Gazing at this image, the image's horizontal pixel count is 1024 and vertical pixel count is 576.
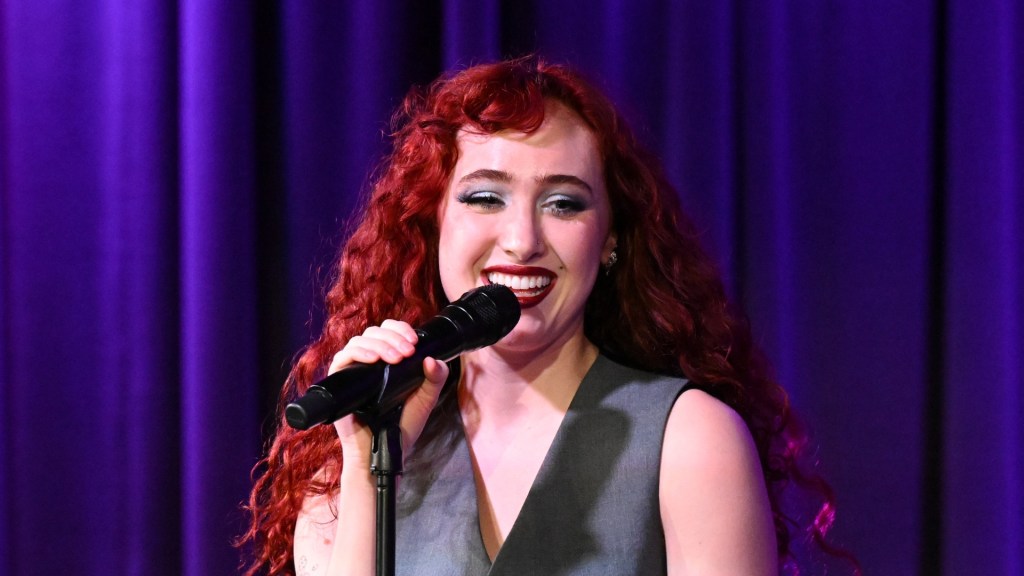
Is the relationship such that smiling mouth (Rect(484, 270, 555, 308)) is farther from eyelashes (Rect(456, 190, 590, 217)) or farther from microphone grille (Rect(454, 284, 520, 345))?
microphone grille (Rect(454, 284, 520, 345))

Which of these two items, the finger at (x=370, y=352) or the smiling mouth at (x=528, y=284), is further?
the smiling mouth at (x=528, y=284)

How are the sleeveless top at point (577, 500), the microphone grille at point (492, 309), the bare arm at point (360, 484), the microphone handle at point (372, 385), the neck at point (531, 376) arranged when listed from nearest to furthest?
the microphone handle at point (372, 385)
the microphone grille at point (492, 309)
the bare arm at point (360, 484)
the sleeveless top at point (577, 500)
the neck at point (531, 376)

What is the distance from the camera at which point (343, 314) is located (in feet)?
6.26

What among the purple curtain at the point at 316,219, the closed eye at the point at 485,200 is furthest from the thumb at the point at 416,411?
the purple curtain at the point at 316,219

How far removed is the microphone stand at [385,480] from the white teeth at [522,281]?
0.47m

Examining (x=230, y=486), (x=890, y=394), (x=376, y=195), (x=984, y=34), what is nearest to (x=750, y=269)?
(x=890, y=394)

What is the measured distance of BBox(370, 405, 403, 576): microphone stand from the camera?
43.2 inches

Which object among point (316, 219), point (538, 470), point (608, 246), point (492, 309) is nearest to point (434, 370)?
point (492, 309)

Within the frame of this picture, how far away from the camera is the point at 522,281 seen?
5.12 feet

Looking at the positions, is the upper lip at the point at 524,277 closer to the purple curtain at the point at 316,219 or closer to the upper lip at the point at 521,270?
the upper lip at the point at 521,270

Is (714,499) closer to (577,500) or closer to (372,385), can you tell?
(577,500)

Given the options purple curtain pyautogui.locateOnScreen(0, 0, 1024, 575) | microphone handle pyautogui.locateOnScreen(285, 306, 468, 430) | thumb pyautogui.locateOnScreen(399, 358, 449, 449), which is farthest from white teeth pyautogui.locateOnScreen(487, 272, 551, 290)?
purple curtain pyautogui.locateOnScreen(0, 0, 1024, 575)

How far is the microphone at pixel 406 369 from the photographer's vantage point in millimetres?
1019

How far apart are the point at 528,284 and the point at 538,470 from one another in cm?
28
